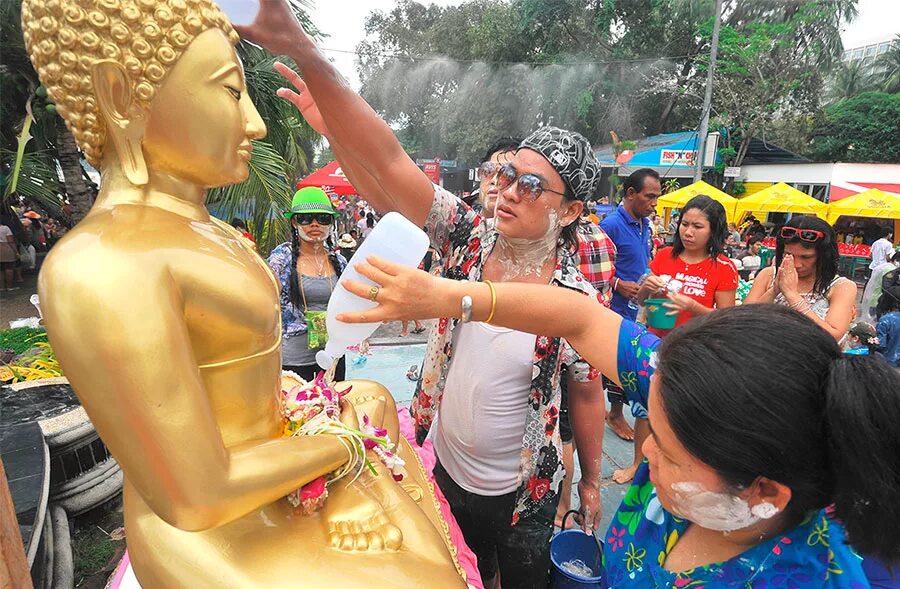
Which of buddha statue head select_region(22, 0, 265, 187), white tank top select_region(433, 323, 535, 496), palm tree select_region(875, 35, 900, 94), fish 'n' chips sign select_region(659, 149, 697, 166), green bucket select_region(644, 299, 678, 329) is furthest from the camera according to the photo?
palm tree select_region(875, 35, 900, 94)

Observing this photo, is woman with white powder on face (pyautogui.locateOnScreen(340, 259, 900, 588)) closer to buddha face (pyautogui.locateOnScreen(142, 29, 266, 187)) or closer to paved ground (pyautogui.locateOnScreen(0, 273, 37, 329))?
buddha face (pyautogui.locateOnScreen(142, 29, 266, 187))

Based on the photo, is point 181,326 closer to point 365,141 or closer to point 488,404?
point 365,141

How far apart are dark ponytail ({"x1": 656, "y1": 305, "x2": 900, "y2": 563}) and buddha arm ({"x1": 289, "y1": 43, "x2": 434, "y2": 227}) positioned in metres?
1.16

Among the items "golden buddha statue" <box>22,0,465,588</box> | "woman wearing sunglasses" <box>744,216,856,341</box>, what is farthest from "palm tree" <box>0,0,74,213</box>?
"woman wearing sunglasses" <box>744,216,856,341</box>

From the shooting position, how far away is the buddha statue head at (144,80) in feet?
3.06

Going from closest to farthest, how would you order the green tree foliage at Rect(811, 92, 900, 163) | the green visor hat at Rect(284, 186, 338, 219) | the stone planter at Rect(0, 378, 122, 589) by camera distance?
the stone planter at Rect(0, 378, 122, 589)
the green visor hat at Rect(284, 186, 338, 219)
the green tree foliage at Rect(811, 92, 900, 163)

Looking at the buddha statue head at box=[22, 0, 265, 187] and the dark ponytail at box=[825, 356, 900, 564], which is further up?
the buddha statue head at box=[22, 0, 265, 187]

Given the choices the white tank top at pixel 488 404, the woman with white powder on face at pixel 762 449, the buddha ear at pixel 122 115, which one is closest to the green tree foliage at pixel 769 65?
the white tank top at pixel 488 404

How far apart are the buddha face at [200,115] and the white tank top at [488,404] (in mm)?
1043

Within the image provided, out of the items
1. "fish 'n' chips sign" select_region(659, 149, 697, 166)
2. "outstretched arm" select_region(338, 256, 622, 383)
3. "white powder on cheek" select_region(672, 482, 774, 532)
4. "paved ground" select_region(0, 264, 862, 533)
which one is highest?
"fish 'n' chips sign" select_region(659, 149, 697, 166)

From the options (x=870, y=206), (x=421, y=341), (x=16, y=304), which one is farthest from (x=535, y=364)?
(x=870, y=206)

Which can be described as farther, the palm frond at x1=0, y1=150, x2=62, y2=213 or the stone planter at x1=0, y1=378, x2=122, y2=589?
the palm frond at x1=0, y1=150, x2=62, y2=213

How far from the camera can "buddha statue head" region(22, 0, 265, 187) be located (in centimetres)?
93

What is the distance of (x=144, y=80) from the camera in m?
0.96
